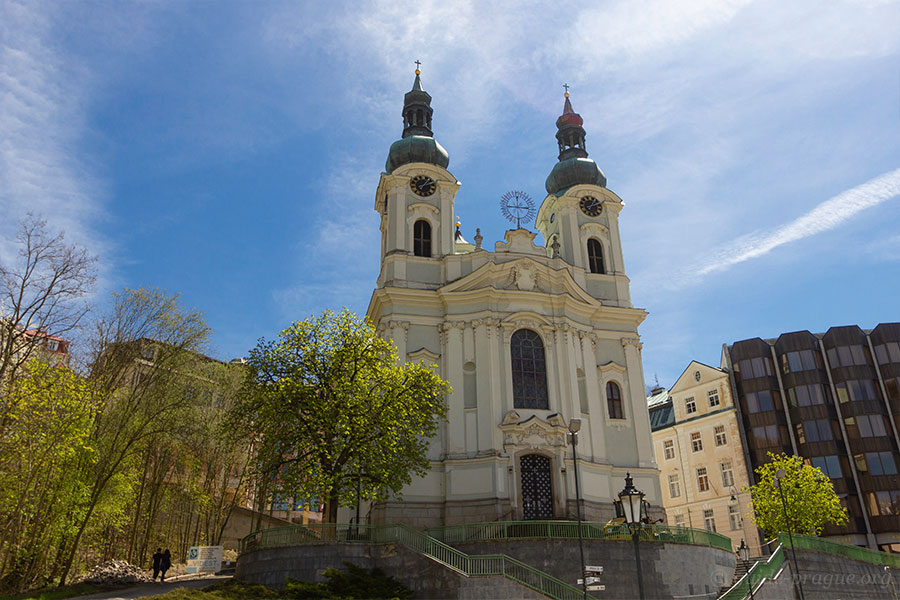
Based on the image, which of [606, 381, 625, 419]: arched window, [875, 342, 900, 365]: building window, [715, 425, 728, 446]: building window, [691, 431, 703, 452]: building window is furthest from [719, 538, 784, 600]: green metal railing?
[875, 342, 900, 365]: building window

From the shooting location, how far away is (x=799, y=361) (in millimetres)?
48250

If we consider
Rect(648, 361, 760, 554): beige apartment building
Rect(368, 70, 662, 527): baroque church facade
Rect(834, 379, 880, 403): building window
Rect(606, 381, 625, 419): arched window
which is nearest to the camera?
Rect(368, 70, 662, 527): baroque church facade

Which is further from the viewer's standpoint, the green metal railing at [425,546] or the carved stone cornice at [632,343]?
the carved stone cornice at [632,343]

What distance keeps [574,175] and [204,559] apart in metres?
27.8

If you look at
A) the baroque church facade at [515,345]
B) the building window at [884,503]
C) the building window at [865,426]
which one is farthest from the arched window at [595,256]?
the building window at [884,503]

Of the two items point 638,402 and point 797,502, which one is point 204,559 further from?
point 797,502

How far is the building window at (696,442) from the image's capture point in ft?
164

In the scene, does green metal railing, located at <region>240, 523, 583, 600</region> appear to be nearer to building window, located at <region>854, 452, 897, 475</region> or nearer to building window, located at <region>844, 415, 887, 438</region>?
building window, located at <region>854, 452, 897, 475</region>

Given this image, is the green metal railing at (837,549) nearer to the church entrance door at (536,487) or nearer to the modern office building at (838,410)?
the church entrance door at (536,487)

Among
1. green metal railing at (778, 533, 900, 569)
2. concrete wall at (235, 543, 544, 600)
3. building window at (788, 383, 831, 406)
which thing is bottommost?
concrete wall at (235, 543, 544, 600)

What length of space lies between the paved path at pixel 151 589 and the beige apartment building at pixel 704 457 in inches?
1165

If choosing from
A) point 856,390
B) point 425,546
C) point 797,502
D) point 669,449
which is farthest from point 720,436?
point 425,546

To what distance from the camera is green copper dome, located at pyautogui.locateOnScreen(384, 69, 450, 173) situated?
1563 inches

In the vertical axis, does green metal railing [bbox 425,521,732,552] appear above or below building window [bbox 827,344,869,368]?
below
